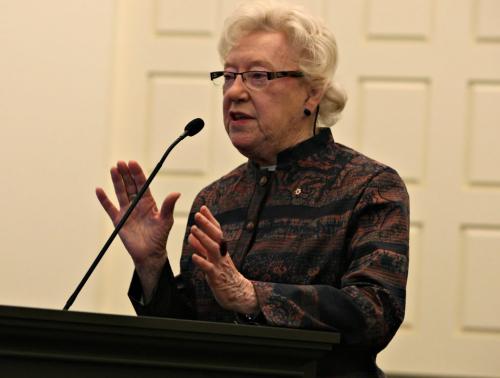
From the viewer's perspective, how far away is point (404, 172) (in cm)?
408

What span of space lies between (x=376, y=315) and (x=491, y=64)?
7.61 feet

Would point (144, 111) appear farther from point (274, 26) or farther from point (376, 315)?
point (376, 315)

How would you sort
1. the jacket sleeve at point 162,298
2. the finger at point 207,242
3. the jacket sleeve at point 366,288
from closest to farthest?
1. the finger at point 207,242
2. the jacket sleeve at point 366,288
3. the jacket sleeve at point 162,298

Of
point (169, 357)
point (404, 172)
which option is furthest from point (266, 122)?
point (404, 172)

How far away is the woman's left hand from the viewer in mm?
1841

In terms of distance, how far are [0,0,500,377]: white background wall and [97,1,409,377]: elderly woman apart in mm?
1598

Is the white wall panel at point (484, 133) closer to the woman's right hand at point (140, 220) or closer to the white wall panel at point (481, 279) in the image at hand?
the white wall panel at point (481, 279)

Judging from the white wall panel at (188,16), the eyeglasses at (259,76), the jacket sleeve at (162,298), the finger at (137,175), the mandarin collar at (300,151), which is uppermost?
the white wall panel at (188,16)

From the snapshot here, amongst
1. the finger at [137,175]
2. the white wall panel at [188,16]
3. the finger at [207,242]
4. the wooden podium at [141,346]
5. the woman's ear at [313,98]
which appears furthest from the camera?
the white wall panel at [188,16]

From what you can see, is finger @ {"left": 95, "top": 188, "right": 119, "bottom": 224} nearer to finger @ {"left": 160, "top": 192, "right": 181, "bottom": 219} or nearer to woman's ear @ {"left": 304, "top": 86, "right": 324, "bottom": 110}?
finger @ {"left": 160, "top": 192, "right": 181, "bottom": 219}

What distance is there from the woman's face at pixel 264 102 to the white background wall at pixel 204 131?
1.70m

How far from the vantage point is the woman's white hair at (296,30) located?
2439 millimetres

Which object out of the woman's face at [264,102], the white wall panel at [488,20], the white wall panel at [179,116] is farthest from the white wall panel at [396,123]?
the woman's face at [264,102]

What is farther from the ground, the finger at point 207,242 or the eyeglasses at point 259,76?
the eyeglasses at point 259,76
